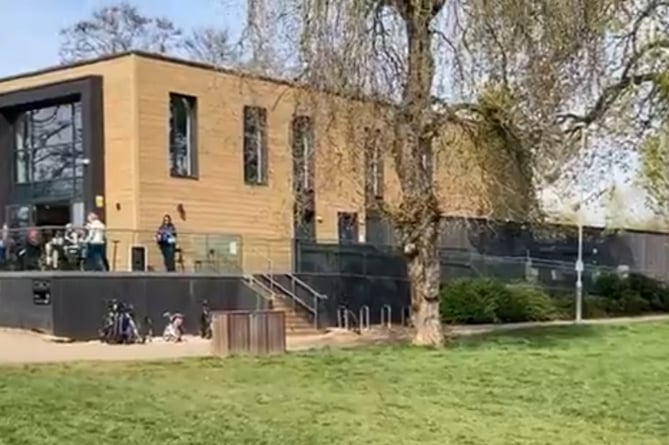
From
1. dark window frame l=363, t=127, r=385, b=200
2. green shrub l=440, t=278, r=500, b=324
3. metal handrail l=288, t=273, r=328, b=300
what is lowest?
green shrub l=440, t=278, r=500, b=324

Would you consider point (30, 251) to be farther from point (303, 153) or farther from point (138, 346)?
point (303, 153)

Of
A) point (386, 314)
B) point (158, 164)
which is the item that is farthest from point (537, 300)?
point (158, 164)

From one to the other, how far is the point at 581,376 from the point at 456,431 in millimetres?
6140

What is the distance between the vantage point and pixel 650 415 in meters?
11.9

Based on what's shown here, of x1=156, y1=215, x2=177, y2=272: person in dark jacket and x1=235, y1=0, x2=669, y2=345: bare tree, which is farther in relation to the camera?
x1=156, y1=215, x2=177, y2=272: person in dark jacket

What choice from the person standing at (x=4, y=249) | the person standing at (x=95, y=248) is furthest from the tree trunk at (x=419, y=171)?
the person standing at (x=4, y=249)

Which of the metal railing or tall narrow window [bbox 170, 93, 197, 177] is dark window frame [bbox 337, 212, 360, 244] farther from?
tall narrow window [bbox 170, 93, 197, 177]

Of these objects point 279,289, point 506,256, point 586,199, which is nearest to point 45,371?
point 279,289

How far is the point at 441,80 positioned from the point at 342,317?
10359mm

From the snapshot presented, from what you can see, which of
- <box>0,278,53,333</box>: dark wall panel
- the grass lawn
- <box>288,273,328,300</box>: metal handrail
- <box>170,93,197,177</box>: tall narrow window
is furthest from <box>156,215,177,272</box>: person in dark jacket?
the grass lawn

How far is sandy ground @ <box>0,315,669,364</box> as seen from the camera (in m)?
19.0

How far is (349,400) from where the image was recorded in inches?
495

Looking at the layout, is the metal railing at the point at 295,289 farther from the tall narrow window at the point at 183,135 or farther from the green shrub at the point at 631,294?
the green shrub at the point at 631,294

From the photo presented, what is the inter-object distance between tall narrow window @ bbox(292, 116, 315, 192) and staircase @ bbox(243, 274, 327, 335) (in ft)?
19.8
